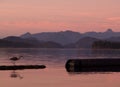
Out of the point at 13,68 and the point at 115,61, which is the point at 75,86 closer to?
the point at 13,68

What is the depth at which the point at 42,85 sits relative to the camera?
44.1 meters

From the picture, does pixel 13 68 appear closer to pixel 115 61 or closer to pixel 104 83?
pixel 115 61

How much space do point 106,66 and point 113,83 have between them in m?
24.3

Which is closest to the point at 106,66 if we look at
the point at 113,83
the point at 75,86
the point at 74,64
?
the point at 74,64

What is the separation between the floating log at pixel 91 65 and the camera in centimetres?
6918

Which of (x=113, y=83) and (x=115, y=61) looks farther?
(x=115, y=61)

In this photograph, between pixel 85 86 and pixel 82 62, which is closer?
pixel 85 86

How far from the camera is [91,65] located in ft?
234

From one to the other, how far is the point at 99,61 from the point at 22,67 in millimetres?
13356

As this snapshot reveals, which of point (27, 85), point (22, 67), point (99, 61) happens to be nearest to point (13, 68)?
point (22, 67)

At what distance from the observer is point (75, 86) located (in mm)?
43438

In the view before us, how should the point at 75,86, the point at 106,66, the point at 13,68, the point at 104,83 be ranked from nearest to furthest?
1. the point at 75,86
2. the point at 104,83
3. the point at 13,68
4. the point at 106,66

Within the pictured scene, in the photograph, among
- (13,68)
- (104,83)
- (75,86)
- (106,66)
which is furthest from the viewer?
(106,66)

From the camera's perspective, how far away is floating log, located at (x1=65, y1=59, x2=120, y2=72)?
69.2 metres
